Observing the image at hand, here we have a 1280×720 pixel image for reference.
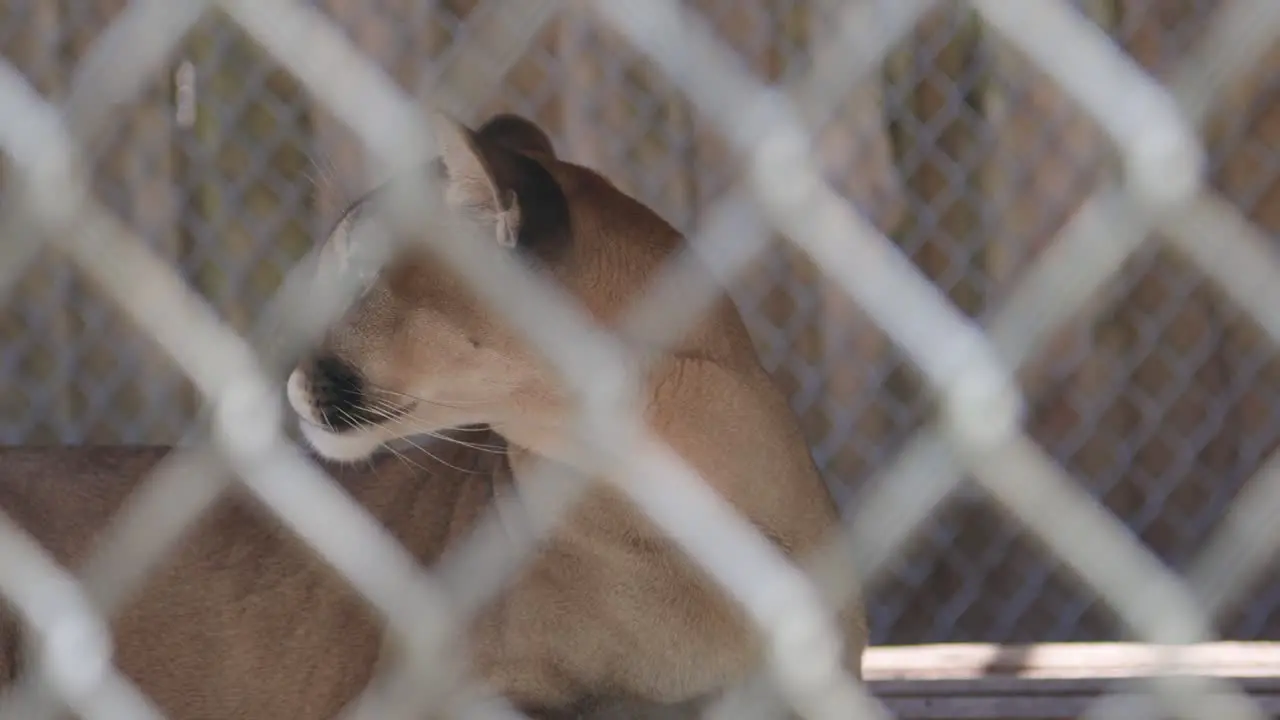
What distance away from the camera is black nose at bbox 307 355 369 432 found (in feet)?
6.25

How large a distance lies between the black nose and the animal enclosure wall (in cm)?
100

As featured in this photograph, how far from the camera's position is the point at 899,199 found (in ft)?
10.2

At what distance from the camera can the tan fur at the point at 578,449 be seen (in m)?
1.85

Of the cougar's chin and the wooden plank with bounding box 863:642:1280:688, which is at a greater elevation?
the wooden plank with bounding box 863:642:1280:688

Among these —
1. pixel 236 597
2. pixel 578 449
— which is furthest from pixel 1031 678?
pixel 236 597

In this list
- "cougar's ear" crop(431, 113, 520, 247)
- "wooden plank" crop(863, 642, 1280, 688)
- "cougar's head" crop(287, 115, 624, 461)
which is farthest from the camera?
"wooden plank" crop(863, 642, 1280, 688)

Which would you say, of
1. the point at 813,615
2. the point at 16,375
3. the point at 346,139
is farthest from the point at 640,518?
the point at 16,375

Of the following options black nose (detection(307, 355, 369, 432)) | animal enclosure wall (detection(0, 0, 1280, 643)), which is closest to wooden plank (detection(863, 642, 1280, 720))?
animal enclosure wall (detection(0, 0, 1280, 643))

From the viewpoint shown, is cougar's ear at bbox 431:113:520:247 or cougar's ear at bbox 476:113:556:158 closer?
cougar's ear at bbox 431:113:520:247

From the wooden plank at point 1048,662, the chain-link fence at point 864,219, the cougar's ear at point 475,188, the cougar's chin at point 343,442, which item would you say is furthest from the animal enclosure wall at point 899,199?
the cougar's ear at point 475,188

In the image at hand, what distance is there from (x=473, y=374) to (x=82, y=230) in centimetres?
78

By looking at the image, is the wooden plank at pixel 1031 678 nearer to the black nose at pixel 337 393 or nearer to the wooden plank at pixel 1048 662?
the wooden plank at pixel 1048 662

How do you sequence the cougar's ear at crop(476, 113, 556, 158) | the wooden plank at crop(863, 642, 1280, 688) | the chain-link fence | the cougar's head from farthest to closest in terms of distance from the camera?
the chain-link fence < the wooden plank at crop(863, 642, 1280, 688) < the cougar's ear at crop(476, 113, 556, 158) < the cougar's head

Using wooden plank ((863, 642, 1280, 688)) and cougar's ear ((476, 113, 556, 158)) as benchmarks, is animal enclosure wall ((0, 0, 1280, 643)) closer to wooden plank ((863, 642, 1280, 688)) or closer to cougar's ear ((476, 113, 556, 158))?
wooden plank ((863, 642, 1280, 688))
